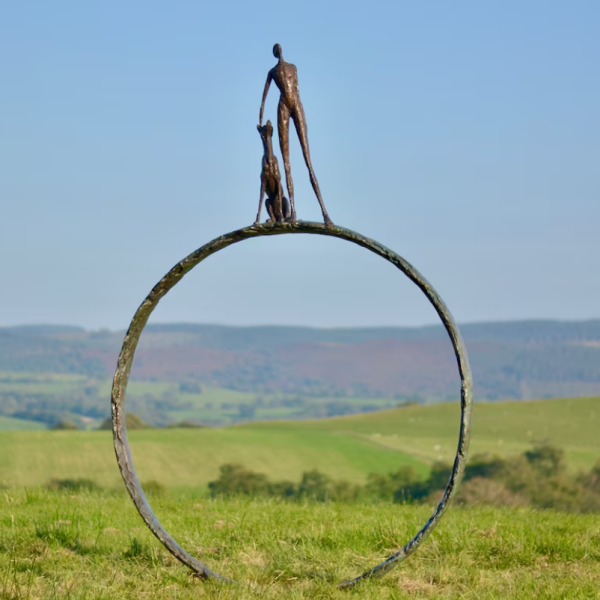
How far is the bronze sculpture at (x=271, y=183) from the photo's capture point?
7.77m

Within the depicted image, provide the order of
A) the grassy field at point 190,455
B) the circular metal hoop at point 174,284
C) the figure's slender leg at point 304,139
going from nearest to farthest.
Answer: the circular metal hoop at point 174,284 → the figure's slender leg at point 304,139 → the grassy field at point 190,455

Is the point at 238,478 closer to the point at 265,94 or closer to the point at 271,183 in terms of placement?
the point at 271,183

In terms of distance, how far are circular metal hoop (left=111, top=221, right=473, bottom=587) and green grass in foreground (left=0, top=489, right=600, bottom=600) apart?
0.26 meters

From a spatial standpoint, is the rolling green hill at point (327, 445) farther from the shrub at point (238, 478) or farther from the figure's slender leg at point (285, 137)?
the figure's slender leg at point (285, 137)

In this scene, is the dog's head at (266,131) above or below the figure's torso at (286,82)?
below

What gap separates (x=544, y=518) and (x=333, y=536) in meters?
2.90

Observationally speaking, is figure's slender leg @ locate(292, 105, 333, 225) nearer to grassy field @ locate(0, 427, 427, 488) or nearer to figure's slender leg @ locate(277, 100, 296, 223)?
figure's slender leg @ locate(277, 100, 296, 223)

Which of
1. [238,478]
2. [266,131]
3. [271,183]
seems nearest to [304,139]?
[266,131]

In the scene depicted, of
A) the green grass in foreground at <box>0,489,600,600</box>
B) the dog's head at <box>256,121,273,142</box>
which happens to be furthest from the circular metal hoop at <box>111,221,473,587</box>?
the dog's head at <box>256,121,273,142</box>

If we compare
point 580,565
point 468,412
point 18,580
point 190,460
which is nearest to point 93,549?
point 18,580

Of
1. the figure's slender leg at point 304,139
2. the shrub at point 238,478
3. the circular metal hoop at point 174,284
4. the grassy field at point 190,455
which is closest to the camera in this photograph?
the circular metal hoop at point 174,284

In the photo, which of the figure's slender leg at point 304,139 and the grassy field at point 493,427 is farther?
the grassy field at point 493,427

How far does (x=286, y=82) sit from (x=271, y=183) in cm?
86

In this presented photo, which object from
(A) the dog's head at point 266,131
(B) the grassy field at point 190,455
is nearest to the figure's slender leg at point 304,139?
(A) the dog's head at point 266,131
